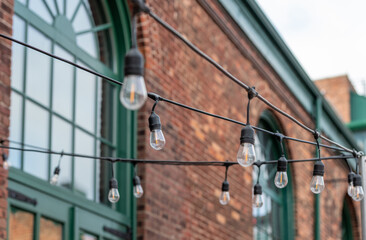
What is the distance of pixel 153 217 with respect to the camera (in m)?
9.44

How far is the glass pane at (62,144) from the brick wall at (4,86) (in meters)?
1.02

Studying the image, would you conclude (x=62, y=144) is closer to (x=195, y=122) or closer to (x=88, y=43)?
(x=88, y=43)

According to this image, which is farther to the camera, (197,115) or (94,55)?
→ (197,115)

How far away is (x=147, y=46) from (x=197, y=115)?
4.89 ft

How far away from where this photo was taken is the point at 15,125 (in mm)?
7660

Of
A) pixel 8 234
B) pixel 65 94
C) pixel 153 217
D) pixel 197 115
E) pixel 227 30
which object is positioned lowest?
pixel 8 234

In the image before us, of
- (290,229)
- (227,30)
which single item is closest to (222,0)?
(227,30)

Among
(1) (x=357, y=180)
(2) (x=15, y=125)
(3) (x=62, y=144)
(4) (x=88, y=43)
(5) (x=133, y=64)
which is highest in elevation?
(4) (x=88, y=43)

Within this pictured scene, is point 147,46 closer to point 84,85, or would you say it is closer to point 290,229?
point 84,85

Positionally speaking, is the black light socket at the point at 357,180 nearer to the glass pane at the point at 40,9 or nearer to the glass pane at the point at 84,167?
the glass pane at the point at 84,167

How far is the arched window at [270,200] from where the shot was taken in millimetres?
13514

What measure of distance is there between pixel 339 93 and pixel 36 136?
2559 cm

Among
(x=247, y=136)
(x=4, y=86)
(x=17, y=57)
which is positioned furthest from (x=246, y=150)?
(x=17, y=57)

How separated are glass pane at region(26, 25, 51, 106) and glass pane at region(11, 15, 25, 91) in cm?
11
